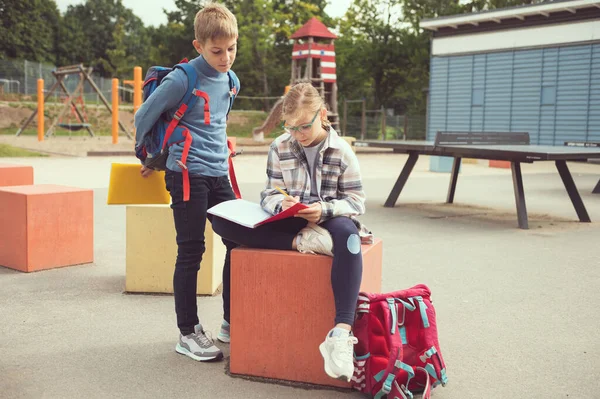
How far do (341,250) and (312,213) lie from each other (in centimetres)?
22

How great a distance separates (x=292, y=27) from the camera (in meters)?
45.1

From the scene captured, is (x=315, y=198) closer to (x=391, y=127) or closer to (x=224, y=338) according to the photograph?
(x=224, y=338)

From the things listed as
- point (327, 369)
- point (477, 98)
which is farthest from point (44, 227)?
point (477, 98)

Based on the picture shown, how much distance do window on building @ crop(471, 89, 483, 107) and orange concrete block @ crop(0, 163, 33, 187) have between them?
21.0m

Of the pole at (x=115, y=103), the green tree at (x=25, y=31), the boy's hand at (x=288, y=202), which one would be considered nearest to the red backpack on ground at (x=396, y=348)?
the boy's hand at (x=288, y=202)

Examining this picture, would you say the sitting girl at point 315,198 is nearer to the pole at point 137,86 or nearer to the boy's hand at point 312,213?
the boy's hand at point 312,213

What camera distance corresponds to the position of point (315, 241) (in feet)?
9.91

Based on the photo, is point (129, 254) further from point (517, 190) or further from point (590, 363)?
point (517, 190)

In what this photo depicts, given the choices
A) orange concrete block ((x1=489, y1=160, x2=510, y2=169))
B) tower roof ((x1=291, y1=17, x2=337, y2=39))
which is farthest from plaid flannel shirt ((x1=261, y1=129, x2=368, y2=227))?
tower roof ((x1=291, y1=17, x2=337, y2=39))

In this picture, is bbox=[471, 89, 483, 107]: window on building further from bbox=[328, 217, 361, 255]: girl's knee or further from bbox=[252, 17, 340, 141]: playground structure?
bbox=[328, 217, 361, 255]: girl's knee

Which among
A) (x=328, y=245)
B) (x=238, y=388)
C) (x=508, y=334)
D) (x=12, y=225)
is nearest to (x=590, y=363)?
(x=508, y=334)

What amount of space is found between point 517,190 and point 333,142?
544 centimetres

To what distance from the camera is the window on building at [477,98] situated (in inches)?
984

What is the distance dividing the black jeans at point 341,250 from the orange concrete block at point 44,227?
264cm
